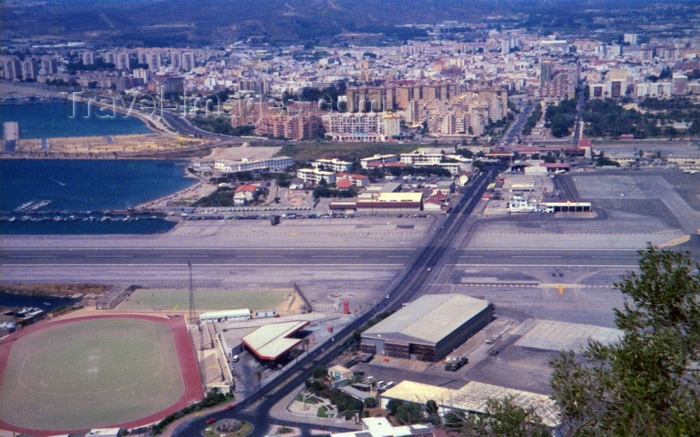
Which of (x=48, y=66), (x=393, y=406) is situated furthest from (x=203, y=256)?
(x=48, y=66)

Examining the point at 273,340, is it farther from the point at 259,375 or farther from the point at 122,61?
the point at 122,61

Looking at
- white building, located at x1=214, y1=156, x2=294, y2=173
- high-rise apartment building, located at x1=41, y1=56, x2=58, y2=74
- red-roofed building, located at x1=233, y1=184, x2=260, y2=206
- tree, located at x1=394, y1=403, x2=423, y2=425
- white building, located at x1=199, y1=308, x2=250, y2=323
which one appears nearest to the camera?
tree, located at x1=394, y1=403, x2=423, y2=425

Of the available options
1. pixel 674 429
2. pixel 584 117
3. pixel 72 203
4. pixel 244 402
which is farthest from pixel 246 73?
pixel 674 429

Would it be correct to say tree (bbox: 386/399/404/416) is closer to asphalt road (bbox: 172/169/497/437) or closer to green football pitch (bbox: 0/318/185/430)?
asphalt road (bbox: 172/169/497/437)

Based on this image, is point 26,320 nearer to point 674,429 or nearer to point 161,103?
point 674,429

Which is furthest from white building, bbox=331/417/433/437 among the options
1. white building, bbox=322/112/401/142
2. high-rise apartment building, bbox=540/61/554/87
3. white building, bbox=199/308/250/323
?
high-rise apartment building, bbox=540/61/554/87

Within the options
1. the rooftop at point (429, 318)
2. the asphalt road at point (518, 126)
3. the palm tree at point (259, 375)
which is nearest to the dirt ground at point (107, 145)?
→ the asphalt road at point (518, 126)

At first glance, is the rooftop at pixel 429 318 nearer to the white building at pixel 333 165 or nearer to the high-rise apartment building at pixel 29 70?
the white building at pixel 333 165

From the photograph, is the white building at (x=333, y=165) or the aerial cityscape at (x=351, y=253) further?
the white building at (x=333, y=165)
